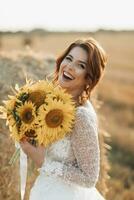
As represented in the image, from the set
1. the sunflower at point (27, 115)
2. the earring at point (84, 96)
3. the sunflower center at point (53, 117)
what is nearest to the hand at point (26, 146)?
the sunflower at point (27, 115)

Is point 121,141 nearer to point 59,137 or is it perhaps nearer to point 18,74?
point 18,74

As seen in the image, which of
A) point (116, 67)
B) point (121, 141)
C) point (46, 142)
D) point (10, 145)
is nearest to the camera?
point (46, 142)

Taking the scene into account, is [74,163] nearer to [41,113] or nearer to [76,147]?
[76,147]

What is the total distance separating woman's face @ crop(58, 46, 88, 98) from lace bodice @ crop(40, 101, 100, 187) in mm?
178

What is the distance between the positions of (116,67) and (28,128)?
25.4m

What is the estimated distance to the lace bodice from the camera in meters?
5.38

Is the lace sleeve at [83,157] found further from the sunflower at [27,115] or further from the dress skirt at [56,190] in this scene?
the sunflower at [27,115]

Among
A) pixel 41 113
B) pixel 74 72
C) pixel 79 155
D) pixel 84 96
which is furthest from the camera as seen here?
pixel 84 96

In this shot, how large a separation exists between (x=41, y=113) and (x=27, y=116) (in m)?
0.14

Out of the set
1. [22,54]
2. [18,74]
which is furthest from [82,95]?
[22,54]

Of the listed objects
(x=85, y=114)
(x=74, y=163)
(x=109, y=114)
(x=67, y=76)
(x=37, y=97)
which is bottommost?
(x=109, y=114)

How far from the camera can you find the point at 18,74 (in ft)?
29.5

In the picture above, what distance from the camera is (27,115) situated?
538 cm

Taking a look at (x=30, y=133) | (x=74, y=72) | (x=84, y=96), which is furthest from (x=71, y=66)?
(x=30, y=133)
